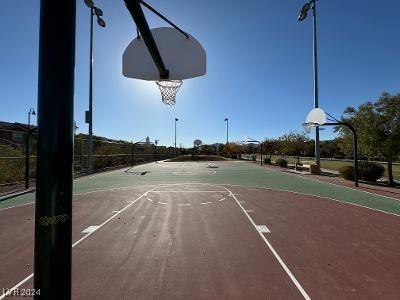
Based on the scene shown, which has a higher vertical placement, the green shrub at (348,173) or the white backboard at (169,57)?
the white backboard at (169,57)

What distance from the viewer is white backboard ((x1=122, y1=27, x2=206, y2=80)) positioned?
623 centimetres

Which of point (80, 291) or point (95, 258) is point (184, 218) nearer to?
point (95, 258)

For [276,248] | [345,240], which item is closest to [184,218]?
[276,248]

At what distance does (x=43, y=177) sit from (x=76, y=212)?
397 inches

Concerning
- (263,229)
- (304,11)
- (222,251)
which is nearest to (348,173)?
(304,11)

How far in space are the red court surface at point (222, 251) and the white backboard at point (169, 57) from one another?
3.80 m

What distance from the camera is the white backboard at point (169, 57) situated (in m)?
6.23

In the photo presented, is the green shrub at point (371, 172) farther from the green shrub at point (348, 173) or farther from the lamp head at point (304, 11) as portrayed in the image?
the lamp head at point (304, 11)

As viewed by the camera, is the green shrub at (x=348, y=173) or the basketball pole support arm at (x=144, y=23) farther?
the green shrub at (x=348, y=173)

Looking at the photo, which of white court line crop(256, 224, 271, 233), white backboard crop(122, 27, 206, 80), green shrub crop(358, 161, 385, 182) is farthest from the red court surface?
green shrub crop(358, 161, 385, 182)

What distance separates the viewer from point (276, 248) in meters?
7.24

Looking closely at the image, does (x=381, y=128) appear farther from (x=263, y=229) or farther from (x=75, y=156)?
(x=75, y=156)

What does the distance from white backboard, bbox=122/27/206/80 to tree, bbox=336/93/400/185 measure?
18.3 metres

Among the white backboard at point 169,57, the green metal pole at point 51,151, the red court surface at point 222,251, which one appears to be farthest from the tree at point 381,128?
the green metal pole at point 51,151
